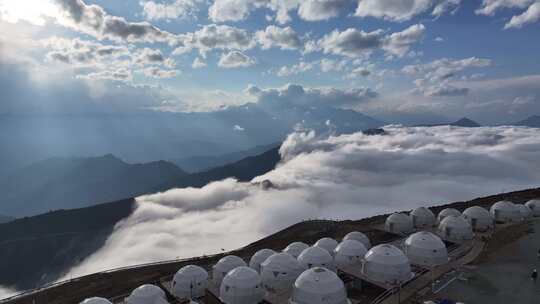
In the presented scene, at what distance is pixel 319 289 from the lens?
151ft

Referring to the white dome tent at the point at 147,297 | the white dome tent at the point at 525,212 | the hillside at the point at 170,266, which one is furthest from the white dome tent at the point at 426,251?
the white dome tent at the point at 147,297

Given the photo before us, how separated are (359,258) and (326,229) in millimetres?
43087

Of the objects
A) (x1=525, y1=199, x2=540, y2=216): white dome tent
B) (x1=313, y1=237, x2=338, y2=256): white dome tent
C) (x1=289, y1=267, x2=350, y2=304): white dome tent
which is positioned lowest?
(x1=289, y1=267, x2=350, y2=304): white dome tent

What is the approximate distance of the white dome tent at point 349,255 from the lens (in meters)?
62.8

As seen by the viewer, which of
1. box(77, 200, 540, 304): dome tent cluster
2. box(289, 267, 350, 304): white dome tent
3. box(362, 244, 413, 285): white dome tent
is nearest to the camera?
box(289, 267, 350, 304): white dome tent

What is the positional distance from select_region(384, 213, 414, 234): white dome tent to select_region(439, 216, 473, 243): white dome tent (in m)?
12.3

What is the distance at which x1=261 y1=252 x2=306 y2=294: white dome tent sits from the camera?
5709cm

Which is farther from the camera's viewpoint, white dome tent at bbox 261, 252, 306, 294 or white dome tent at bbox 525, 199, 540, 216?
white dome tent at bbox 525, 199, 540, 216

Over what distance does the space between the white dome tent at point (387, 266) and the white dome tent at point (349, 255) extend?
17.8 feet

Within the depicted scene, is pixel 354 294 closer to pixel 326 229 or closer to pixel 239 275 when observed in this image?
pixel 239 275

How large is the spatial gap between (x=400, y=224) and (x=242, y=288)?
1966 inches

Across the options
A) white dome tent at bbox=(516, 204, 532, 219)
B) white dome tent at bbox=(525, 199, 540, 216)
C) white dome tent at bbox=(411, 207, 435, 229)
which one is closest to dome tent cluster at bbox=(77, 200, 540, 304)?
white dome tent at bbox=(411, 207, 435, 229)

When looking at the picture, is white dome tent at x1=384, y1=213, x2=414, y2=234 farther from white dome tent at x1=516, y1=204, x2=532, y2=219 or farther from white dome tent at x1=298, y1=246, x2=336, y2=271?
white dome tent at x1=298, y1=246, x2=336, y2=271

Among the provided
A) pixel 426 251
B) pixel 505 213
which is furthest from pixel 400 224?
pixel 426 251
